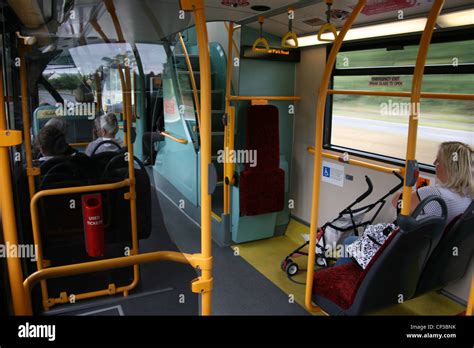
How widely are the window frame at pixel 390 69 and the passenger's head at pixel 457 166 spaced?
0.56m

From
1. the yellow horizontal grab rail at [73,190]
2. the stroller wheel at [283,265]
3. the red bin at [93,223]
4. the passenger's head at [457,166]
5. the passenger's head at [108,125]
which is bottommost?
the stroller wheel at [283,265]

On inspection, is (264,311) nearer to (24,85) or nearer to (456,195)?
(456,195)

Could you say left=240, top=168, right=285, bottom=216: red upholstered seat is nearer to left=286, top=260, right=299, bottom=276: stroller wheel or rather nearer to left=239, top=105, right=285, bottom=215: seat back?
left=239, top=105, right=285, bottom=215: seat back

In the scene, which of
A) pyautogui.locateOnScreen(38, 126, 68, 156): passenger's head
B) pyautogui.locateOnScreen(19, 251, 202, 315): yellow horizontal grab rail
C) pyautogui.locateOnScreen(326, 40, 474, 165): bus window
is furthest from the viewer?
pyautogui.locateOnScreen(326, 40, 474, 165): bus window

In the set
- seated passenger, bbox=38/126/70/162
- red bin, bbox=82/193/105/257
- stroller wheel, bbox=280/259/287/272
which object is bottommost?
stroller wheel, bbox=280/259/287/272

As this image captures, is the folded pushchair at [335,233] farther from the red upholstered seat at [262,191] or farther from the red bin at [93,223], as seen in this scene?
the red bin at [93,223]

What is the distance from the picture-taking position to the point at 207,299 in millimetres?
1684

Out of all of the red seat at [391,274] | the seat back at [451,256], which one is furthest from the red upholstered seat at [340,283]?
the seat back at [451,256]

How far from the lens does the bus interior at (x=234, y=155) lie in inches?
89.1

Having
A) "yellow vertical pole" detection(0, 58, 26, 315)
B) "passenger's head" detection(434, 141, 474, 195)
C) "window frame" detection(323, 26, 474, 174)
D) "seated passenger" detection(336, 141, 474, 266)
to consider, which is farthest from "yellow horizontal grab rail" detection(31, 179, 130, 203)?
"window frame" detection(323, 26, 474, 174)

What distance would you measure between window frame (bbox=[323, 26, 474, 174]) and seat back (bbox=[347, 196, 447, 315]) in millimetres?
1215

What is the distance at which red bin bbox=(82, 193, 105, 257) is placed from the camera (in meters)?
3.00

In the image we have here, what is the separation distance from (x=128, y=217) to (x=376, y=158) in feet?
8.64
